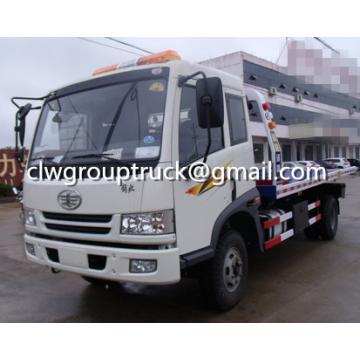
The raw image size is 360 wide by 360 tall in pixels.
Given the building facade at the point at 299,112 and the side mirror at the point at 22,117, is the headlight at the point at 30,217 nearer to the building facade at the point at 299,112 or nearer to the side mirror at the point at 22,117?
the side mirror at the point at 22,117

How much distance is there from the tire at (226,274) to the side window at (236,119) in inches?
41.0

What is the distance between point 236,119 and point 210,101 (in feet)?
3.86

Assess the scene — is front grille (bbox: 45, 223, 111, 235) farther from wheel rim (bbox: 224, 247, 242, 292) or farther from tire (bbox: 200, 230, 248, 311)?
wheel rim (bbox: 224, 247, 242, 292)

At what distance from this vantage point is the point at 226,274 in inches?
146

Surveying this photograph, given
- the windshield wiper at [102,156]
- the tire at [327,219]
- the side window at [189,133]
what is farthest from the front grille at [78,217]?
the tire at [327,219]

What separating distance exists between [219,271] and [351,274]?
7.79 ft

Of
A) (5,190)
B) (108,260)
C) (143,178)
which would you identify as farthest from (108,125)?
(5,190)

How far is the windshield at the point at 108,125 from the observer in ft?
10.2

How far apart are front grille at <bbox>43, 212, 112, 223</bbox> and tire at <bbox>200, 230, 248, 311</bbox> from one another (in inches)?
45.5

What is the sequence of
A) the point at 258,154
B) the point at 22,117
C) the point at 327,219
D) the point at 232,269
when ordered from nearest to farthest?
the point at 232,269, the point at 22,117, the point at 258,154, the point at 327,219

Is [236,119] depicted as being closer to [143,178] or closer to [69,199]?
[143,178]

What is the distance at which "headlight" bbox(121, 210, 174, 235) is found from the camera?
2.93 meters

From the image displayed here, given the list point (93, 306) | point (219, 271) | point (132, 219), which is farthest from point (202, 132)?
point (93, 306)

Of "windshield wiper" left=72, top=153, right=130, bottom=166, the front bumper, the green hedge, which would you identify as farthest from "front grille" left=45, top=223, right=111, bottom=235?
the green hedge
